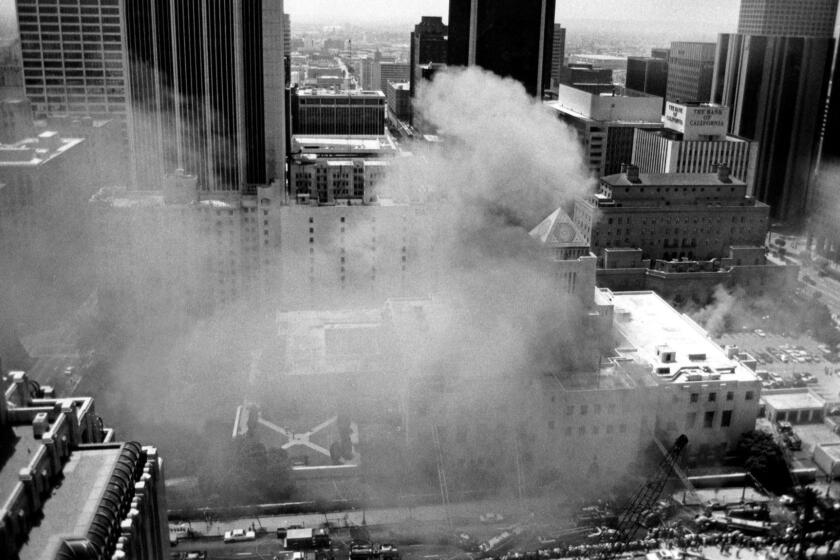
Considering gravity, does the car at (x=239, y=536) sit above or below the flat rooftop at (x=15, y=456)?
below

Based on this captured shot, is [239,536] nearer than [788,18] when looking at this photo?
Yes

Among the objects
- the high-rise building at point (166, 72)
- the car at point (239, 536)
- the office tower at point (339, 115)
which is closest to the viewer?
the car at point (239, 536)

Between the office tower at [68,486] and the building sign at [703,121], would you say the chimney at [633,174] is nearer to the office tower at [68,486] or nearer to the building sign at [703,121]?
the building sign at [703,121]

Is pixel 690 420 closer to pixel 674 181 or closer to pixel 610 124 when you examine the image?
pixel 674 181

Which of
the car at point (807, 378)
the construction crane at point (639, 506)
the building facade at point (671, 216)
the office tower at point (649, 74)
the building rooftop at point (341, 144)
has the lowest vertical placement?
the construction crane at point (639, 506)

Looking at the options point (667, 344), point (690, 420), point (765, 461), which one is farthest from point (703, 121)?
point (765, 461)

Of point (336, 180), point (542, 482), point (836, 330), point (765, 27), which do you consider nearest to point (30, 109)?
point (336, 180)

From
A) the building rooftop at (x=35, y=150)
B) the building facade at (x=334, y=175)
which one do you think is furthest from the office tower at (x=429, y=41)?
the building rooftop at (x=35, y=150)
